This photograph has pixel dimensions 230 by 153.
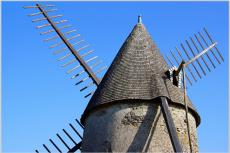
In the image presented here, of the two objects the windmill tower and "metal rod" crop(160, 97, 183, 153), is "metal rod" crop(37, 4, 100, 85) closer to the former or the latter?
the windmill tower

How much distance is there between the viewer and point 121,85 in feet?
31.0

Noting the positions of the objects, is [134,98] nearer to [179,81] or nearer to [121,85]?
[121,85]

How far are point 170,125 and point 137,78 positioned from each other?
1593 millimetres

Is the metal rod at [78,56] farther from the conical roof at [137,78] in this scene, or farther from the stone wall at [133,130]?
the stone wall at [133,130]

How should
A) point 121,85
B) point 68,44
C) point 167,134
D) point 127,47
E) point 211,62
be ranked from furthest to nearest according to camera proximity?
point 68,44 → point 211,62 → point 127,47 → point 121,85 → point 167,134

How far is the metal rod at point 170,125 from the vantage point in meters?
7.82

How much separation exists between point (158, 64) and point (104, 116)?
1655 millimetres

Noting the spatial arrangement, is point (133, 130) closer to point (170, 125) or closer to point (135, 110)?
point (135, 110)

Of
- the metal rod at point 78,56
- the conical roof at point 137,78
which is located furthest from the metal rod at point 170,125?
the metal rod at point 78,56

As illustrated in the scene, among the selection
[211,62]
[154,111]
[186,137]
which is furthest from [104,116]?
[211,62]

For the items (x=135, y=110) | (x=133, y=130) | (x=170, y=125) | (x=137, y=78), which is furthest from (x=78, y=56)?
(x=170, y=125)

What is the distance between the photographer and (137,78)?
949 cm

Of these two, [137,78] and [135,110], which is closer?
[135,110]

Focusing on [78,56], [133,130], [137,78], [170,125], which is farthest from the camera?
[78,56]
